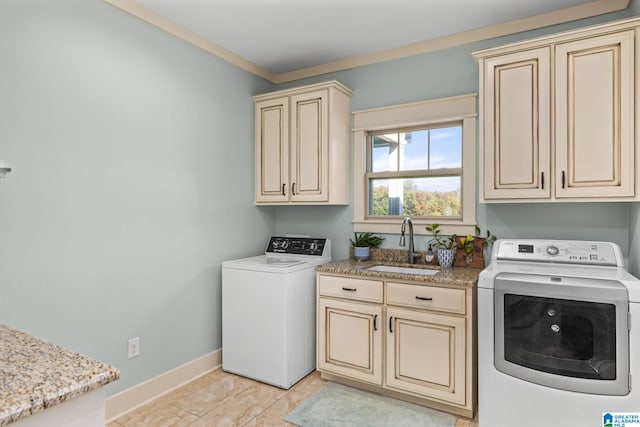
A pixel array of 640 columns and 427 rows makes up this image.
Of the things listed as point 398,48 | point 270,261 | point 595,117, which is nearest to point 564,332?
point 595,117

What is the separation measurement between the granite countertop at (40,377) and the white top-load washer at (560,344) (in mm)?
1849

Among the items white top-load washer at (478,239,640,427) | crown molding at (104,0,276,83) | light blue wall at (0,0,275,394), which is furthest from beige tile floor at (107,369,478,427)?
crown molding at (104,0,276,83)

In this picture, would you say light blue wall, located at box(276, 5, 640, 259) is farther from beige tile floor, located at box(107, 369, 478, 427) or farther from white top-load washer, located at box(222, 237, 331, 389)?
beige tile floor, located at box(107, 369, 478, 427)

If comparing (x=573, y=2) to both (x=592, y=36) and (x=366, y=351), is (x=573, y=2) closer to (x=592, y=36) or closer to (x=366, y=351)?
(x=592, y=36)

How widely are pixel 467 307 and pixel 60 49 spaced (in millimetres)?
2686

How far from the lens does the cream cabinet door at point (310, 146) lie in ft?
10.2

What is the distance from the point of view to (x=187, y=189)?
9.30 ft

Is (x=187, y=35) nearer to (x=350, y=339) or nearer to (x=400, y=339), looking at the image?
(x=350, y=339)

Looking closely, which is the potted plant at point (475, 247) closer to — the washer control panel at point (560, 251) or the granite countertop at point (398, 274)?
the granite countertop at point (398, 274)

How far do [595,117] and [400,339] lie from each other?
1.71m

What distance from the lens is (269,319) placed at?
278cm

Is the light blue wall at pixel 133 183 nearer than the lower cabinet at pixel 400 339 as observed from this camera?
Yes

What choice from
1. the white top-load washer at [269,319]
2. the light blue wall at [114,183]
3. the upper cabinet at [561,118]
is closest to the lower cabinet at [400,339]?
the white top-load washer at [269,319]

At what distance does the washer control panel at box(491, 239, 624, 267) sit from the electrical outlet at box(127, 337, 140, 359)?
2.35 metres
